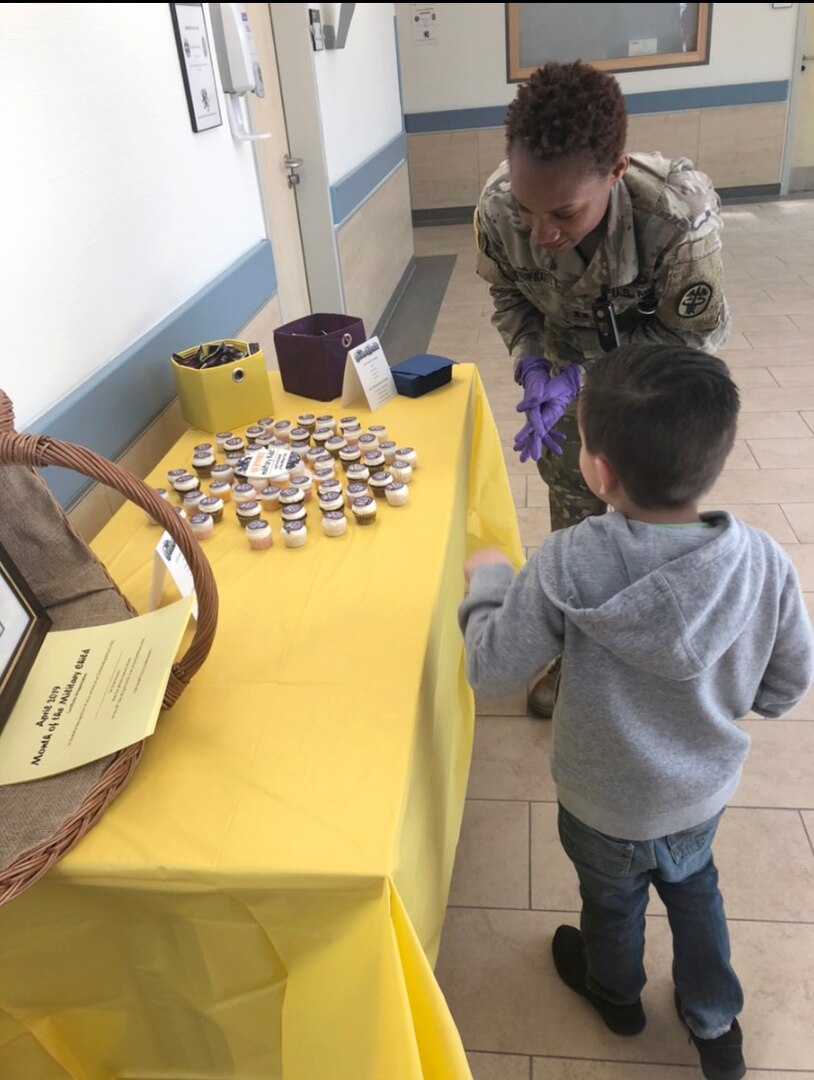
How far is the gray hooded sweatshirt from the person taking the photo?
0.88m

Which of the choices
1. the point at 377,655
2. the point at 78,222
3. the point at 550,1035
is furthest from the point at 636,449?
the point at 78,222

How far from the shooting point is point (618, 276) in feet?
5.05

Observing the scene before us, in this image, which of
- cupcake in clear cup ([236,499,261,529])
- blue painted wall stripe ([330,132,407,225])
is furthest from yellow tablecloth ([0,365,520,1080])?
blue painted wall stripe ([330,132,407,225])

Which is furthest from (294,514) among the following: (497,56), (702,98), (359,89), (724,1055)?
(702,98)

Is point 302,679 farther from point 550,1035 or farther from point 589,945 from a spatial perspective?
point 550,1035

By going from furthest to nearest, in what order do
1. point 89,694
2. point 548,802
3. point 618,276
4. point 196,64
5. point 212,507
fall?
point 196,64, point 548,802, point 618,276, point 212,507, point 89,694

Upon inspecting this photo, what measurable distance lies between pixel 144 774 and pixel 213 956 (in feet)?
0.70

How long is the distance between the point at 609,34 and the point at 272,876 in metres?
7.56

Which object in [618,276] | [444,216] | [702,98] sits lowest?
[444,216]

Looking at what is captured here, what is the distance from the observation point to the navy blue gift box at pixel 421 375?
6.10 ft

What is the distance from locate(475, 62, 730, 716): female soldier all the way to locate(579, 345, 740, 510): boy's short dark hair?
510 mm

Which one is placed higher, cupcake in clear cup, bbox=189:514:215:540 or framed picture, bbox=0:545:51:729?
framed picture, bbox=0:545:51:729

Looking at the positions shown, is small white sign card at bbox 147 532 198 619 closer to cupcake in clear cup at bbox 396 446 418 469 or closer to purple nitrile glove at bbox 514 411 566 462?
cupcake in clear cup at bbox 396 446 418 469

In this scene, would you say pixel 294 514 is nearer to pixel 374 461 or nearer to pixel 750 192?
pixel 374 461
